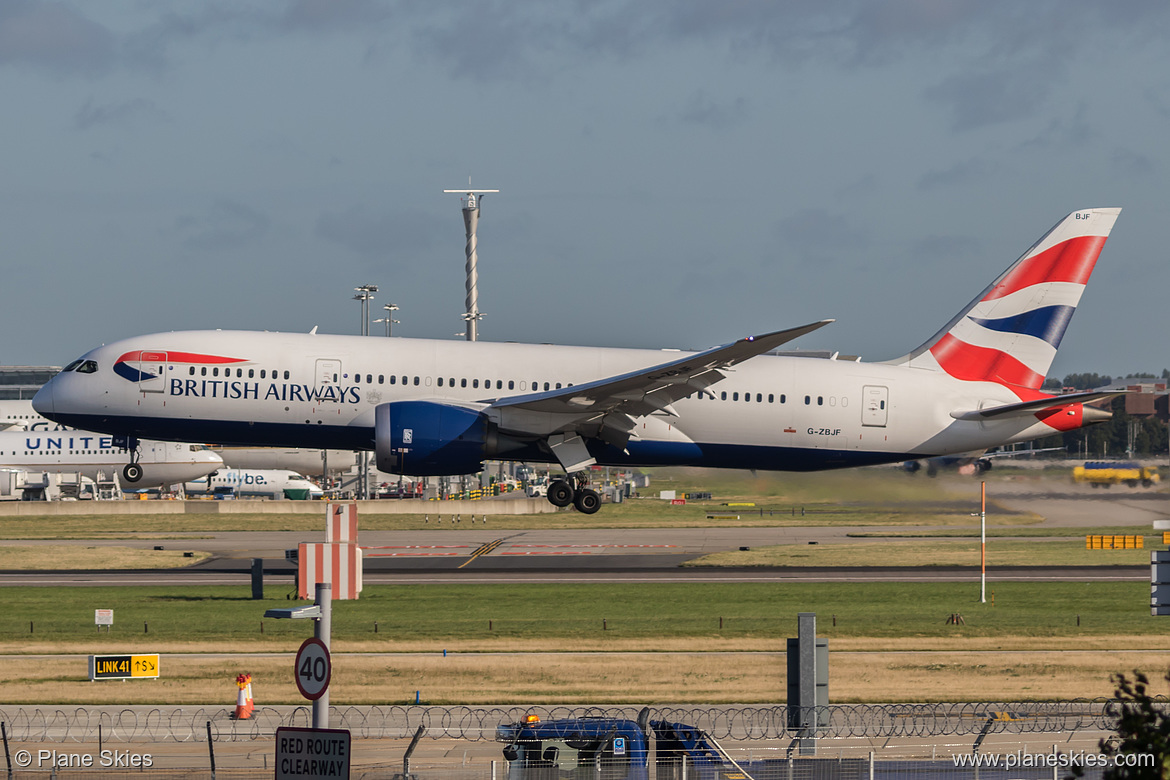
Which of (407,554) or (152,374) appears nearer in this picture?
(152,374)

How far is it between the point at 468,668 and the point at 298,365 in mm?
15202

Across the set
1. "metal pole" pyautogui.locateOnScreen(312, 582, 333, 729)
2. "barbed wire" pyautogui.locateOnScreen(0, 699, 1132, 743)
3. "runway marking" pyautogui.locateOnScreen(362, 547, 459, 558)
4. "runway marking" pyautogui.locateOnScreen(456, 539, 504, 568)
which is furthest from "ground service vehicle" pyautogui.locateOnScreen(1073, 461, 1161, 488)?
"metal pole" pyautogui.locateOnScreen(312, 582, 333, 729)

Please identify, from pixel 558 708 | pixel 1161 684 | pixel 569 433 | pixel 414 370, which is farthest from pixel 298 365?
pixel 1161 684

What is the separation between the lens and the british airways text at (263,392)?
141 ft

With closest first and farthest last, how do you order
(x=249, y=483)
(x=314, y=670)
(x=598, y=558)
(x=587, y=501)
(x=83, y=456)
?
1. (x=314, y=670)
2. (x=587, y=501)
3. (x=598, y=558)
4. (x=83, y=456)
5. (x=249, y=483)

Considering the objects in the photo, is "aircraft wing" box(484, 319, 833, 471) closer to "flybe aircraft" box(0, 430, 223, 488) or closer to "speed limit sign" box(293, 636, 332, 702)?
"speed limit sign" box(293, 636, 332, 702)

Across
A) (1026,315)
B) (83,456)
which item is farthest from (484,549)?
(83,456)

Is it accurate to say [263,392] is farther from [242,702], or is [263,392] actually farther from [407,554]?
[407,554]

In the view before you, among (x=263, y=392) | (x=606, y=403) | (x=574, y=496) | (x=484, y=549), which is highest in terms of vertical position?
(x=263, y=392)

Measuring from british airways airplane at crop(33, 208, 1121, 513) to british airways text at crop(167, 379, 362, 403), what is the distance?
0.05 meters

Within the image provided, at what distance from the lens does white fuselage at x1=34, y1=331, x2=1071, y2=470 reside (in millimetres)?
43219

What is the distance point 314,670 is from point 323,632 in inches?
31.4

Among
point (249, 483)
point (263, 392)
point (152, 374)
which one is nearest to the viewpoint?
point (263, 392)

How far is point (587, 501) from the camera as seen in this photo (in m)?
45.0
